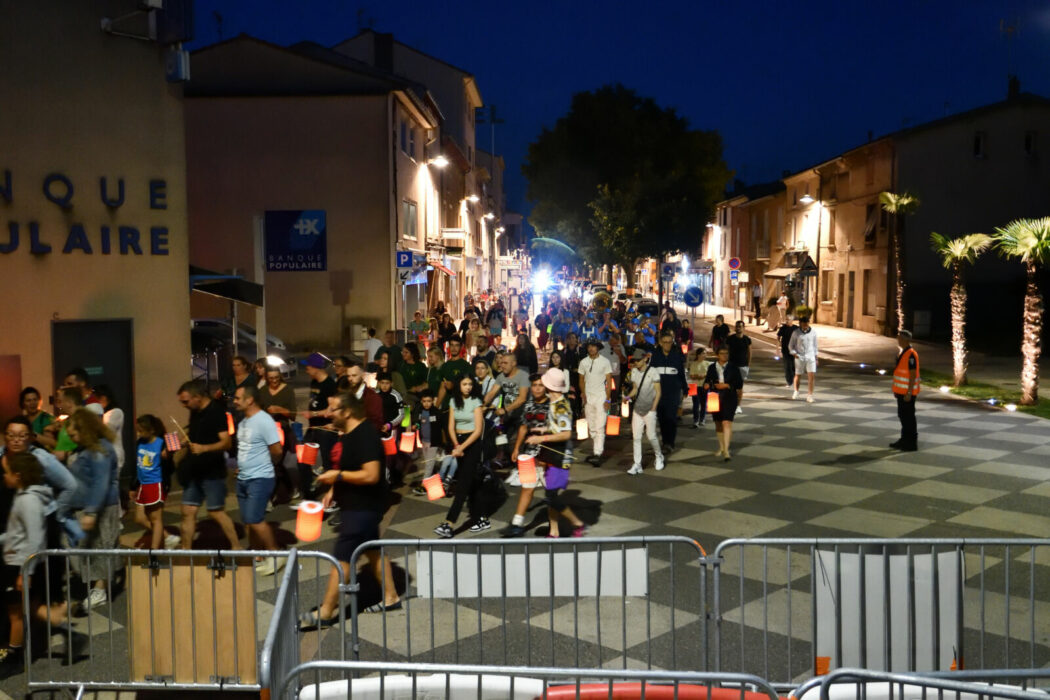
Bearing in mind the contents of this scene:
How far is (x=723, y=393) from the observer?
42.2 feet

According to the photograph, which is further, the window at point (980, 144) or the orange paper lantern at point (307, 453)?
the window at point (980, 144)

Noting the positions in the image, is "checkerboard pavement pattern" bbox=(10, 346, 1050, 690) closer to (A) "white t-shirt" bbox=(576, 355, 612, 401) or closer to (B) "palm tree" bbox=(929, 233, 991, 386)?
(A) "white t-shirt" bbox=(576, 355, 612, 401)

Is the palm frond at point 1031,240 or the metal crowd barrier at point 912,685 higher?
the palm frond at point 1031,240

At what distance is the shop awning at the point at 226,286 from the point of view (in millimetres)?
15484

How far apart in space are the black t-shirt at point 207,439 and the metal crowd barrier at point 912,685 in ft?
17.8

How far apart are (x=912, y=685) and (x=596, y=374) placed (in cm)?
818

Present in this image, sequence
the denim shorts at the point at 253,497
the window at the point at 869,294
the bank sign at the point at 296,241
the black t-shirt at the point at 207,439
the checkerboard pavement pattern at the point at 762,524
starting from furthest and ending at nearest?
the window at the point at 869,294
the bank sign at the point at 296,241
the black t-shirt at the point at 207,439
the denim shorts at the point at 253,497
the checkerboard pavement pattern at the point at 762,524

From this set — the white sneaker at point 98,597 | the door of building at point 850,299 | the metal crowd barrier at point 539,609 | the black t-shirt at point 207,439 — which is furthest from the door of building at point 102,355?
the door of building at point 850,299

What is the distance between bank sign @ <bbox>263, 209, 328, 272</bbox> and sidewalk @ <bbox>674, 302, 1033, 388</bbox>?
1534 cm

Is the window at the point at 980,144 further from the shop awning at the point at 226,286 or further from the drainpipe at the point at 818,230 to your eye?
the shop awning at the point at 226,286

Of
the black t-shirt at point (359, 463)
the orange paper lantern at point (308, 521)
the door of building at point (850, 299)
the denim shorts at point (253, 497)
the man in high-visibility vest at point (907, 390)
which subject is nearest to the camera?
the orange paper lantern at point (308, 521)

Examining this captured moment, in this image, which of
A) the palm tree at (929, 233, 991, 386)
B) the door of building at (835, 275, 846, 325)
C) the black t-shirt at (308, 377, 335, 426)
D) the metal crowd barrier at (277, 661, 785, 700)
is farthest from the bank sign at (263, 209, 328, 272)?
the door of building at (835, 275, 846, 325)

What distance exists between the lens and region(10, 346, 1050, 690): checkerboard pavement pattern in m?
6.51

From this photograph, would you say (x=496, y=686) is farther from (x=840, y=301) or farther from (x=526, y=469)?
(x=840, y=301)
